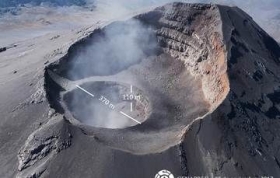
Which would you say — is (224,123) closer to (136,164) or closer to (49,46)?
(136,164)

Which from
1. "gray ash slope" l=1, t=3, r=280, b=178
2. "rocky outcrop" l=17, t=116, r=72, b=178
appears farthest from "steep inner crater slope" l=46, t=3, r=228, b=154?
"rocky outcrop" l=17, t=116, r=72, b=178

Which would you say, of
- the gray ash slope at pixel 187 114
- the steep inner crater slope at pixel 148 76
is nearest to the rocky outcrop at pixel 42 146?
the gray ash slope at pixel 187 114

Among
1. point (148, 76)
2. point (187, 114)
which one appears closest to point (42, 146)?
point (187, 114)

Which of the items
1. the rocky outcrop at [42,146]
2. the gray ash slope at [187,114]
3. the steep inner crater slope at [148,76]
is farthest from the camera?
the steep inner crater slope at [148,76]

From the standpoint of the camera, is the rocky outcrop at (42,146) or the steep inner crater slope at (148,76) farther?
the steep inner crater slope at (148,76)

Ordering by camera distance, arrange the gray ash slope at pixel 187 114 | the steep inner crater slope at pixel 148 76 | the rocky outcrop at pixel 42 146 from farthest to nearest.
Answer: the steep inner crater slope at pixel 148 76 → the rocky outcrop at pixel 42 146 → the gray ash slope at pixel 187 114

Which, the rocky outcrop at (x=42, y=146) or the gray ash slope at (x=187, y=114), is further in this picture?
the rocky outcrop at (x=42, y=146)

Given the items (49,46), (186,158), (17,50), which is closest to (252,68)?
(186,158)

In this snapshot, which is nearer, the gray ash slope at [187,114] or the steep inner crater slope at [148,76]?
the gray ash slope at [187,114]

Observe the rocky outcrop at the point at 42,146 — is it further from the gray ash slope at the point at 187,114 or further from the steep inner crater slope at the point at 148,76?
the steep inner crater slope at the point at 148,76
